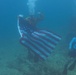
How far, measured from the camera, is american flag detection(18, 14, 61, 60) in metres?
7.54

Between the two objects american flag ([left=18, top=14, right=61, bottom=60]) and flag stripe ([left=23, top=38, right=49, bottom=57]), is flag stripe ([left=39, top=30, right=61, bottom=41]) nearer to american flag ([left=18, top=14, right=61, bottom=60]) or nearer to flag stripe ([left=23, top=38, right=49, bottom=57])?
american flag ([left=18, top=14, right=61, bottom=60])

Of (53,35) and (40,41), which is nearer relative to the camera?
(53,35)

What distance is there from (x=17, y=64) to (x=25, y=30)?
3824mm

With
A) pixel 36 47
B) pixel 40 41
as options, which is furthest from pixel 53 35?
pixel 36 47

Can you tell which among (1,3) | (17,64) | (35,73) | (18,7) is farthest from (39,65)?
(18,7)

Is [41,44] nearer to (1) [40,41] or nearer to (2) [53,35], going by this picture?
(1) [40,41]

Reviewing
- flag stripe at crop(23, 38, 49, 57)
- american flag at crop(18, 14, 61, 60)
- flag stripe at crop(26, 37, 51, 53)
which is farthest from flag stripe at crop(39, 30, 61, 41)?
flag stripe at crop(23, 38, 49, 57)

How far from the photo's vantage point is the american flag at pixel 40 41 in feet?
24.7

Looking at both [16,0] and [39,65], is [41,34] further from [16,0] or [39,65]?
[16,0]

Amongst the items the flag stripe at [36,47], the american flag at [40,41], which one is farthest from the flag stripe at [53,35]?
the flag stripe at [36,47]

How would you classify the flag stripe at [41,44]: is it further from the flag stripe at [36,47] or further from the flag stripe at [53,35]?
the flag stripe at [53,35]

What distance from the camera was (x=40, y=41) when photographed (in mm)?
7727

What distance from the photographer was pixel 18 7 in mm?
85375

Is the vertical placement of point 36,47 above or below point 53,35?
below
